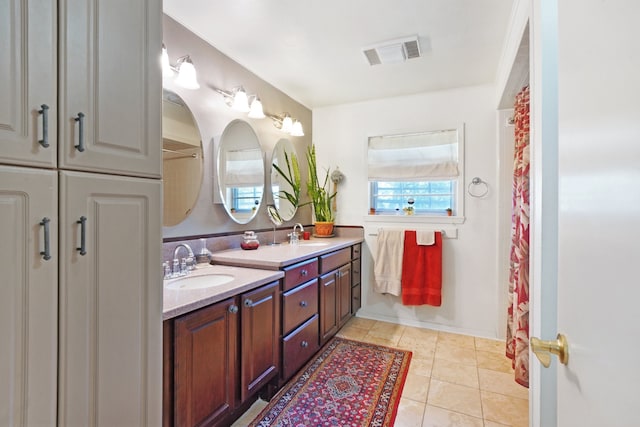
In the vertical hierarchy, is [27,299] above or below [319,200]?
below

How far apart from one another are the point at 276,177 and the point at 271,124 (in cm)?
49

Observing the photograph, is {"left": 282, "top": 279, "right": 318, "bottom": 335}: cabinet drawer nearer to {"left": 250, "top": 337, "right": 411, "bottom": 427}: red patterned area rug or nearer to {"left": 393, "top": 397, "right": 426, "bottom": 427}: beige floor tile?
{"left": 250, "top": 337, "right": 411, "bottom": 427}: red patterned area rug

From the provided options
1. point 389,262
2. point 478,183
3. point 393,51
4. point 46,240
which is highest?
point 393,51

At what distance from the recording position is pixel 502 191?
2656mm

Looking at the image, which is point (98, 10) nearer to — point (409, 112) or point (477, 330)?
point (409, 112)

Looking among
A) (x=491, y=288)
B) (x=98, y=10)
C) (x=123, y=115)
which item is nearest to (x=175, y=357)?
(x=123, y=115)

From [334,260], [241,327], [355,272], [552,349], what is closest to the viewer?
[552,349]

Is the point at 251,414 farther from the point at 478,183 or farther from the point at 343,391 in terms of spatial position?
the point at 478,183

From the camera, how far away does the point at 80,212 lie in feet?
2.55

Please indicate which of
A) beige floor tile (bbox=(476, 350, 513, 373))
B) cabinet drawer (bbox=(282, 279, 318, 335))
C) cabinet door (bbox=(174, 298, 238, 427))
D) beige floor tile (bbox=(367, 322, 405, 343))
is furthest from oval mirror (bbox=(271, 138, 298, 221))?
beige floor tile (bbox=(476, 350, 513, 373))

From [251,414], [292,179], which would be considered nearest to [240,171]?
[292,179]

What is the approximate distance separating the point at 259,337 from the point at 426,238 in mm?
1873

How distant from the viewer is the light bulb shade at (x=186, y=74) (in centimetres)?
183

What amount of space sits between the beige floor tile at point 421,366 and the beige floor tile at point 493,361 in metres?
0.38
